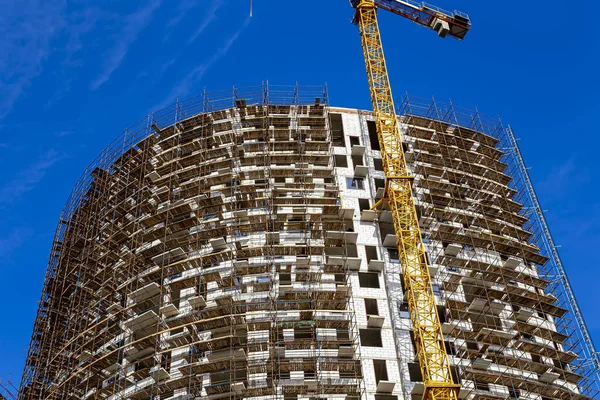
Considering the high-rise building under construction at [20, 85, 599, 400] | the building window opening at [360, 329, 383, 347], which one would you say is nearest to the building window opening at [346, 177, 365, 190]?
the high-rise building under construction at [20, 85, 599, 400]

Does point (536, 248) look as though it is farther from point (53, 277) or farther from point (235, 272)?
point (53, 277)

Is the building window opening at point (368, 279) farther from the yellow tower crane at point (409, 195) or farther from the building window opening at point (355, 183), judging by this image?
the building window opening at point (355, 183)

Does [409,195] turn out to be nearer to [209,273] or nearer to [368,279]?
[368,279]

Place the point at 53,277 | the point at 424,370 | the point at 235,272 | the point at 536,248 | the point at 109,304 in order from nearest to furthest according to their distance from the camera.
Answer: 1. the point at 424,370
2. the point at 235,272
3. the point at 109,304
4. the point at 536,248
5. the point at 53,277

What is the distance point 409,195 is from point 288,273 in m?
11.5

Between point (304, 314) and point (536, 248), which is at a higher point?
point (536, 248)

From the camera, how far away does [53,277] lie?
68062 millimetres

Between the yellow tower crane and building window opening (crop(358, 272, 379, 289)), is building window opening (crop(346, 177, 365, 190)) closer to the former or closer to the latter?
the yellow tower crane

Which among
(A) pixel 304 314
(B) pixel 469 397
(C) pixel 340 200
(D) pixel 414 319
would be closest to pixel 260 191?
(C) pixel 340 200

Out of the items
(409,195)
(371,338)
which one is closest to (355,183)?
(409,195)

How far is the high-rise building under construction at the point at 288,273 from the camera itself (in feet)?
168

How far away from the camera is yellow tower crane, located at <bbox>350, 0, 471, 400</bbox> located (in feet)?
165

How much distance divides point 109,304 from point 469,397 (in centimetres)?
2752

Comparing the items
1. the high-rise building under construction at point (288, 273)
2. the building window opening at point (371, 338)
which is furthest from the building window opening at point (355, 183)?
the building window opening at point (371, 338)
